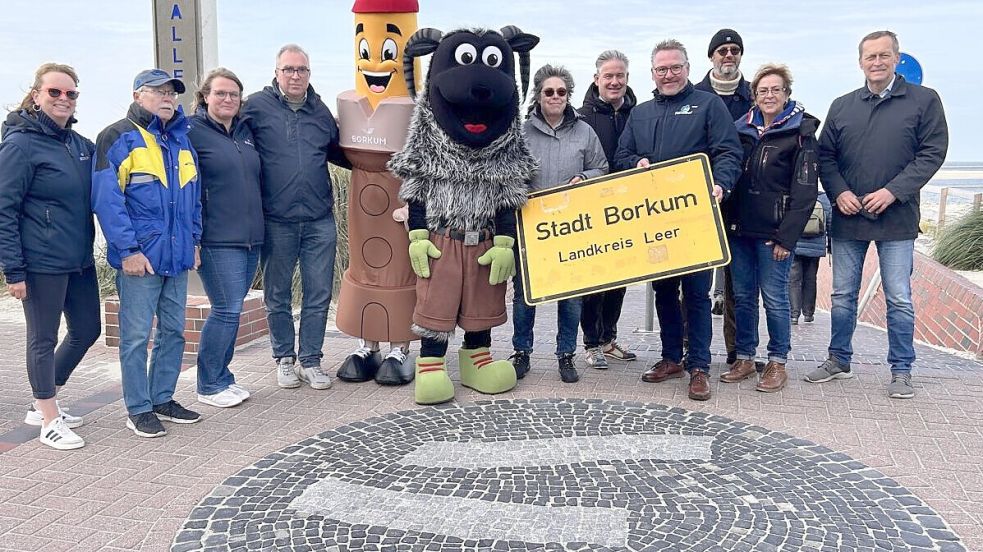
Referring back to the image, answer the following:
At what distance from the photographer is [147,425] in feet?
14.8

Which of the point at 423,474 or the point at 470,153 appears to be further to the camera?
the point at 470,153

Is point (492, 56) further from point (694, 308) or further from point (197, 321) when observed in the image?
point (197, 321)

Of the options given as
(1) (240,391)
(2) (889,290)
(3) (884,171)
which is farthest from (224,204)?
(2) (889,290)

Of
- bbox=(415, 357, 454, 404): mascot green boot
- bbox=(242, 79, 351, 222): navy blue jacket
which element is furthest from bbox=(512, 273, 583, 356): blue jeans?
bbox=(242, 79, 351, 222): navy blue jacket

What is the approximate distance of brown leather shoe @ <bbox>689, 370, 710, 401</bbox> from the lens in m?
5.11

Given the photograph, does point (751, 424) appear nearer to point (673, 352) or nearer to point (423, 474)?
point (673, 352)

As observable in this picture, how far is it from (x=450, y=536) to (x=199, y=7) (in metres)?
5.10

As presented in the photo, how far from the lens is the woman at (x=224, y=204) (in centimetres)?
466

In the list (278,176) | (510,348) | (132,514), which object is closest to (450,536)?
(132,514)

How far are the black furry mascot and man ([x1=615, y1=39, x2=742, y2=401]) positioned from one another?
0.76 metres

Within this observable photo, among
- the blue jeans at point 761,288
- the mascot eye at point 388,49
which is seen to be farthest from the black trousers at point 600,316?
the mascot eye at point 388,49

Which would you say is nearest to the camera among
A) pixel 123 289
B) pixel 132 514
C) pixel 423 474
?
pixel 132 514

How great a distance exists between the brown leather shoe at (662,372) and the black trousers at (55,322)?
3.47 meters

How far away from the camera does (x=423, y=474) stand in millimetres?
3926
